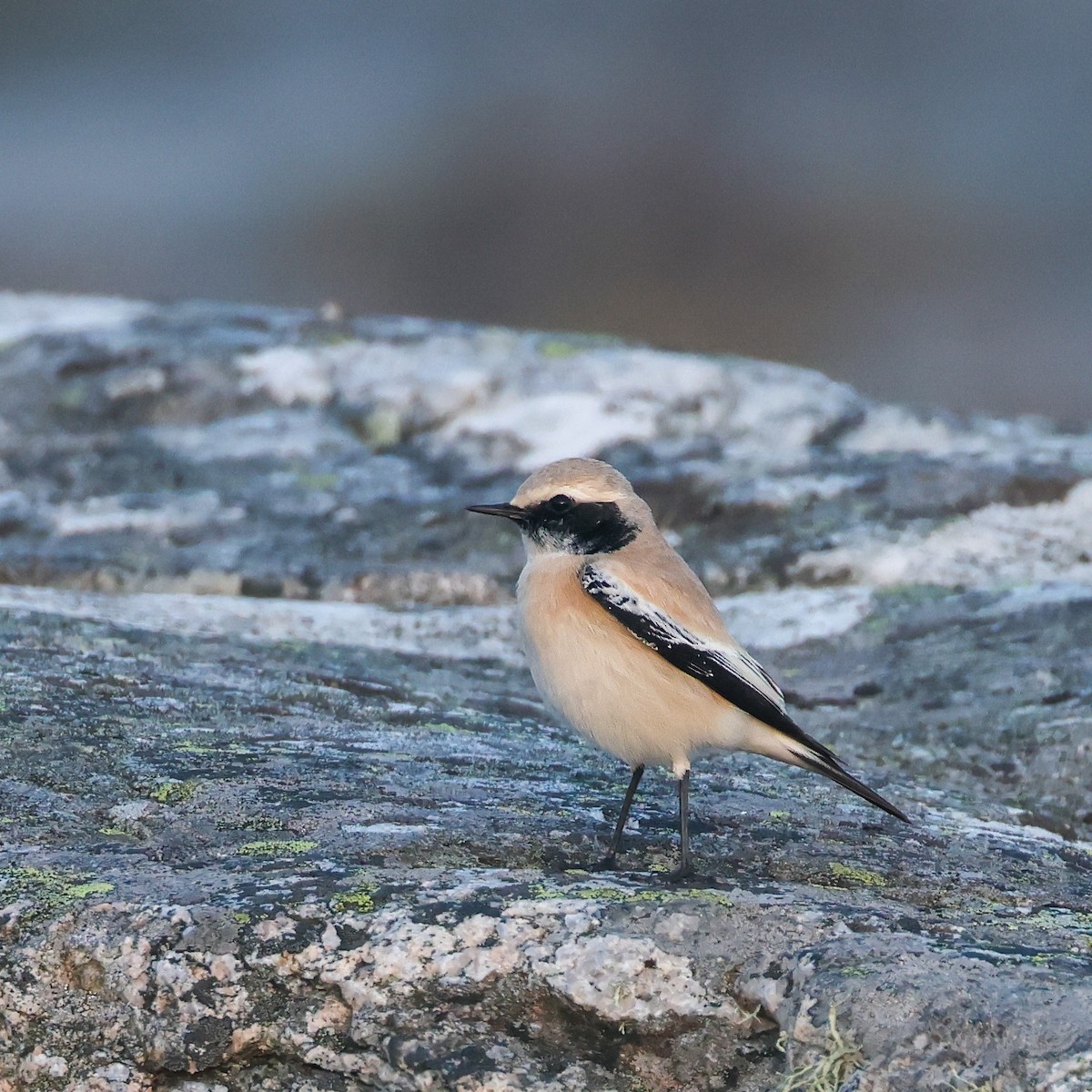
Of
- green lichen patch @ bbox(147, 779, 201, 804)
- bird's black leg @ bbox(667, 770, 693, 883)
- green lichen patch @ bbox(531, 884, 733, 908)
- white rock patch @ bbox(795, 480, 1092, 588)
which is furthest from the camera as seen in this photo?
white rock patch @ bbox(795, 480, 1092, 588)

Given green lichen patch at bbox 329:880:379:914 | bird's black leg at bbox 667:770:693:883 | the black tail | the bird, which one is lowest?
green lichen patch at bbox 329:880:379:914

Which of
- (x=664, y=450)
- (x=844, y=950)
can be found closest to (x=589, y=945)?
(x=844, y=950)

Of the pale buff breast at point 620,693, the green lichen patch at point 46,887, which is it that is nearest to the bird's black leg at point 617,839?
the pale buff breast at point 620,693

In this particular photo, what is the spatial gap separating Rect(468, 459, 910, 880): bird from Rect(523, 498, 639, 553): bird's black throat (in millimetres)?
99

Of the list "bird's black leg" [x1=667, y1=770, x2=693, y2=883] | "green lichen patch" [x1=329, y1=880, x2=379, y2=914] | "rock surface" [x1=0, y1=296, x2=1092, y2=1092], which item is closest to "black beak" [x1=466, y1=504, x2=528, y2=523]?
"rock surface" [x1=0, y1=296, x2=1092, y2=1092]

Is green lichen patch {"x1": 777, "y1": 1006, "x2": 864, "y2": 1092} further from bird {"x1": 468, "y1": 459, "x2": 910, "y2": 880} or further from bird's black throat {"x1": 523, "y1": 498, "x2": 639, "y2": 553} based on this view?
bird's black throat {"x1": 523, "y1": 498, "x2": 639, "y2": 553}

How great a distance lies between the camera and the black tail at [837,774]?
479 centimetres

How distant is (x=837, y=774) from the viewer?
488 cm

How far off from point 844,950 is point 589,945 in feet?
2.10

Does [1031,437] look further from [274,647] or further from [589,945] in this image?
[589,945]

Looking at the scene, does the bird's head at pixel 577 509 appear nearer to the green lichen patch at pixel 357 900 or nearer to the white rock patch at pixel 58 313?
the green lichen patch at pixel 357 900

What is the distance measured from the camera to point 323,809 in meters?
4.65

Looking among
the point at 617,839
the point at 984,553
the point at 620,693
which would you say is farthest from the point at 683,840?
the point at 984,553

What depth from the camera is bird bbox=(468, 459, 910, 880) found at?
504 centimetres
